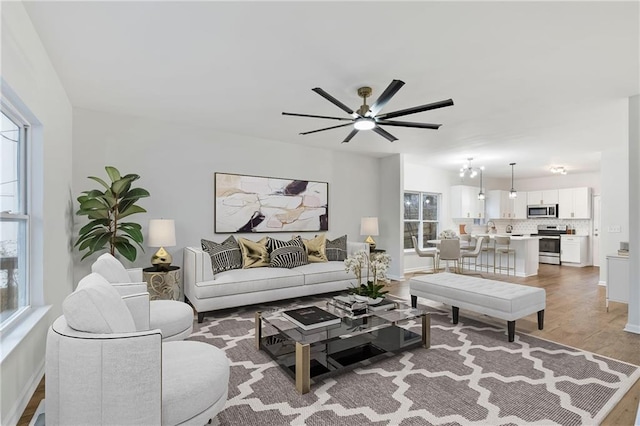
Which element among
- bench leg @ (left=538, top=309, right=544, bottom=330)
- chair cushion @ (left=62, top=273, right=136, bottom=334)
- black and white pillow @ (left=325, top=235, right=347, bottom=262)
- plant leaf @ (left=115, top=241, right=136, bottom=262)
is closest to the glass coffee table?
chair cushion @ (left=62, top=273, right=136, bottom=334)

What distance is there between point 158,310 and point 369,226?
4006 millimetres

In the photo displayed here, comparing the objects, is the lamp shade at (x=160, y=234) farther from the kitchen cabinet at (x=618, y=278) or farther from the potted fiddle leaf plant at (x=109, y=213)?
the kitchen cabinet at (x=618, y=278)

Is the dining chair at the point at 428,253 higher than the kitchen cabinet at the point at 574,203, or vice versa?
the kitchen cabinet at the point at 574,203

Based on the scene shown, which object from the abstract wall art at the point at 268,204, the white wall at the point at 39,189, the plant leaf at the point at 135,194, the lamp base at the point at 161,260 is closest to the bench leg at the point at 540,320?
the abstract wall art at the point at 268,204

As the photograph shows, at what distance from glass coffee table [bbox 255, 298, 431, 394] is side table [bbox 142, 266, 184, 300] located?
1354 millimetres

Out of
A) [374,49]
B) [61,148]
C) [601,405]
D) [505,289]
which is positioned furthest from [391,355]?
[61,148]

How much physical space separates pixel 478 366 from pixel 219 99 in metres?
3.62

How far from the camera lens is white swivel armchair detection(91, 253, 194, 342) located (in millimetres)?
2527

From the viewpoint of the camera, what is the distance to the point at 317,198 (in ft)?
19.1

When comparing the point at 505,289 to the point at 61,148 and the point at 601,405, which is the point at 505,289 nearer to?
the point at 601,405

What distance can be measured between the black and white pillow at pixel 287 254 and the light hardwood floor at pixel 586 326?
1619 millimetres

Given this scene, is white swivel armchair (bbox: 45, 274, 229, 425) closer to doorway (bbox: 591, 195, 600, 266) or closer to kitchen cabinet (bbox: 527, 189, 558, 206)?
kitchen cabinet (bbox: 527, 189, 558, 206)

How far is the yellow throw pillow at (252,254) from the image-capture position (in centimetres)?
457

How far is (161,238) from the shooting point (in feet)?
12.8
